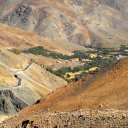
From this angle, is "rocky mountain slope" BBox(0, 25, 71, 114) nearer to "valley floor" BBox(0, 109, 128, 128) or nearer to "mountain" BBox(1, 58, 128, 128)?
"mountain" BBox(1, 58, 128, 128)

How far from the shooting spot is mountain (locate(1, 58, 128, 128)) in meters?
28.8

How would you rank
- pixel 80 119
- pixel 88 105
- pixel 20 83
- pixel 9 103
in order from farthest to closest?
pixel 20 83 < pixel 9 103 < pixel 88 105 < pixel 80 119

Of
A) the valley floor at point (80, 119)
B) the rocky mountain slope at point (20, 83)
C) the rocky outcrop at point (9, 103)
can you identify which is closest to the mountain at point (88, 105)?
the valley floor at point (80, 119)

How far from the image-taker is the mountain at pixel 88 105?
28812 millimetres

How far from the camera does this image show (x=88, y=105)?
3266 centimetres

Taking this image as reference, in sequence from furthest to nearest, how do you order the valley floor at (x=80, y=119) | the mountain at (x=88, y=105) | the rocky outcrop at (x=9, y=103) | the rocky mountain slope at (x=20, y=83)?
the rocky mountain slope at (x=20, y=83) < the rocky outcrop at (x=9, y=103) < the mountain at (x=88, y=105) < the valley floor at (x=80, y=119)

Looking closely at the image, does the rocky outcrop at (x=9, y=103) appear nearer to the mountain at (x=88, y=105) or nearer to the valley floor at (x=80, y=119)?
the mountain at (x=88, y=105)

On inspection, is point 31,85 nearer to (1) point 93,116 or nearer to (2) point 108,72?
(2) point 108,72

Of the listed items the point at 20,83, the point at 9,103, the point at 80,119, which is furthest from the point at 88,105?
the point at 20,83

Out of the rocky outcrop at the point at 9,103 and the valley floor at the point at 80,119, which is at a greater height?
the valley floor at the point at 80,119

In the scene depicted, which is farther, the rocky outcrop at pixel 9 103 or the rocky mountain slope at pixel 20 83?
the rocky mountain slope at pixel 20 83

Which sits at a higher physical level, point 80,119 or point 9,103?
point 80,119

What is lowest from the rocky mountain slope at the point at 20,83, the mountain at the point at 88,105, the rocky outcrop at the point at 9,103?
the rocky mountain slope at the point at 20,83

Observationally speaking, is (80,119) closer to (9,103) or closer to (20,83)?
(9,103)
